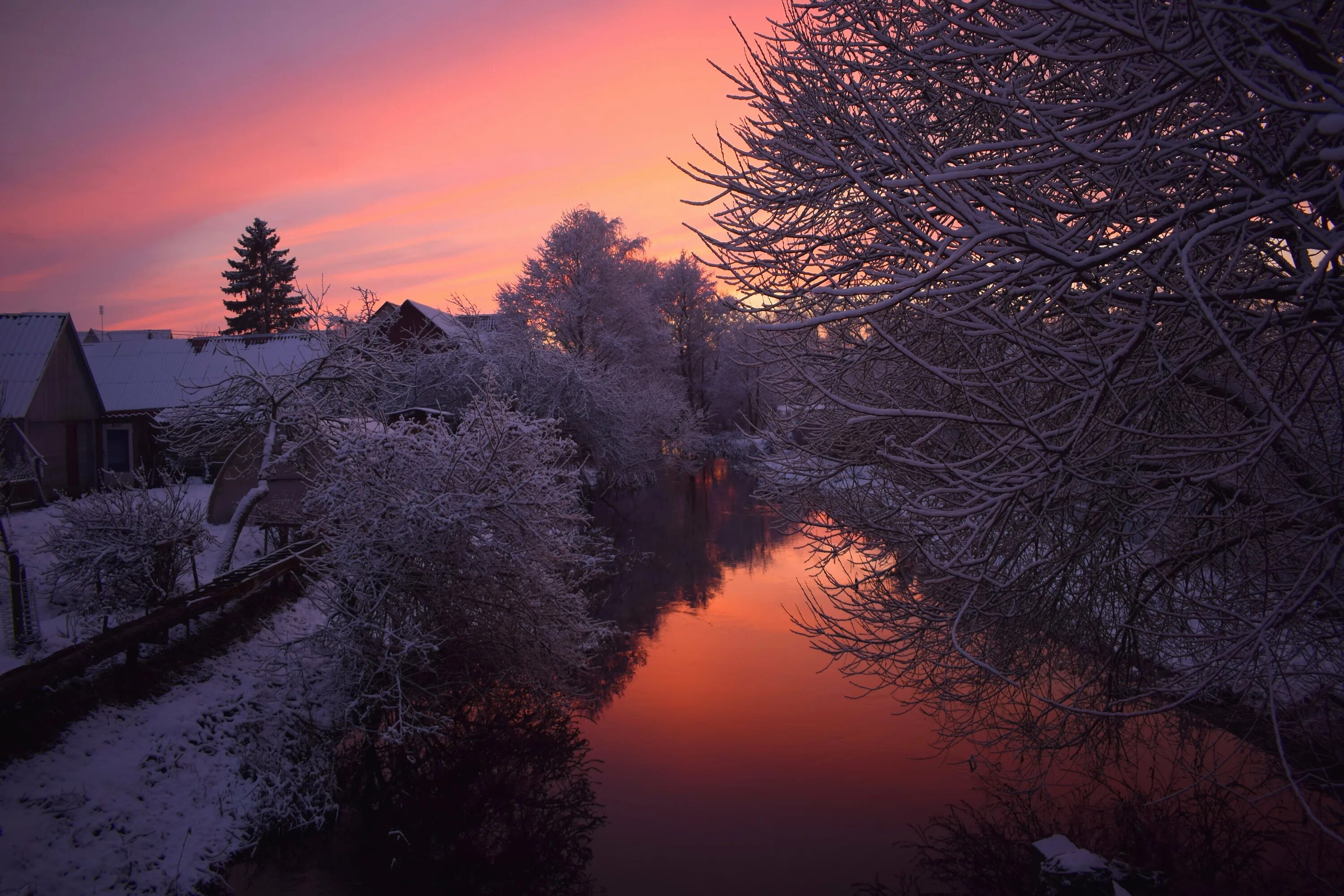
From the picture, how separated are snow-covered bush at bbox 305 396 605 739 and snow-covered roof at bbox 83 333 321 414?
64.5ft

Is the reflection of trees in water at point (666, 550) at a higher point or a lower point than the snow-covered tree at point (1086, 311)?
lower

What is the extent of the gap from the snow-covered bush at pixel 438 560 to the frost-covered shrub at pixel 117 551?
9.11 feet

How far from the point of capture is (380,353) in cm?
1488

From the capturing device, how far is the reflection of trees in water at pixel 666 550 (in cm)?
1283

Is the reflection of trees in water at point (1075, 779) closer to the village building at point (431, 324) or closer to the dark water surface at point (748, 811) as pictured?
the dark water surface at point (748, 811)

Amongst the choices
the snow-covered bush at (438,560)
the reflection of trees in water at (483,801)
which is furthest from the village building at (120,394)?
the reflection of trees in water at (483,801)

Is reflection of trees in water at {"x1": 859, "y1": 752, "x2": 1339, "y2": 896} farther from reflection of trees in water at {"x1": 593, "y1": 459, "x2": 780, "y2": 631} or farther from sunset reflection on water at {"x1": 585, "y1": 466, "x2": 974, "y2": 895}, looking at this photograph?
reflection of trees in water at {"x1": 593, "y1": 459, "x2": 780, "y2": 631}

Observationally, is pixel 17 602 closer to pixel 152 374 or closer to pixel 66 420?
pixel 66 420

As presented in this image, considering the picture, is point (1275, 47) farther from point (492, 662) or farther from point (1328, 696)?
point (492, 662)

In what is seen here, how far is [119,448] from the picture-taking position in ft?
83.8

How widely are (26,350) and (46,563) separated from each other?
1130 cm

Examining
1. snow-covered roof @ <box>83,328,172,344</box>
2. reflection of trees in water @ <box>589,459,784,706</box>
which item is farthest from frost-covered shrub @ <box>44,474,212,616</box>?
snow-covered roof @ <box>83,328,172,344</box>

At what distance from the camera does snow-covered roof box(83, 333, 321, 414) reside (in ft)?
85.4

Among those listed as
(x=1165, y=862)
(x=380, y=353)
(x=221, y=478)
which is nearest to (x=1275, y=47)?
(x=1165, y=862)
